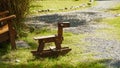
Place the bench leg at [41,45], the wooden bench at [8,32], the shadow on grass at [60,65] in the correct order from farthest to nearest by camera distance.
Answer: the wooden bench at [8,32] < the bench leg at [41,45] < the shadow on grass at [60,65]

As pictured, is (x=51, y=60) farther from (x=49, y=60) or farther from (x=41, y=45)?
(x=41, y=45)

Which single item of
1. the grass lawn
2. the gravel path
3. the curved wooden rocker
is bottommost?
the gravel path

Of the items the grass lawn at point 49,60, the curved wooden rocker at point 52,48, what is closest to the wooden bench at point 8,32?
the grass lawn at point 49,60

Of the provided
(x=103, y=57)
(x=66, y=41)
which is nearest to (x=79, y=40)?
(x=66, y=41)

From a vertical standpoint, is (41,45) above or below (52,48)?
above

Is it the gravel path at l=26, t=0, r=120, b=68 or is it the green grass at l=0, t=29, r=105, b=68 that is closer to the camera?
the green grass at l=0, t=29, r=105, b=68

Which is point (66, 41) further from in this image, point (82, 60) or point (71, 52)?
point (82, 60)

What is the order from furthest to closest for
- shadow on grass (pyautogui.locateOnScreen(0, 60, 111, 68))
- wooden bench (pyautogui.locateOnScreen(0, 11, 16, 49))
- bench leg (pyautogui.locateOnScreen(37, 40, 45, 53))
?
1. wooden bench (pyautogui.locateOnScreen(0, 11, 16, 49))
2. bench leg (pyautogui.locateOnScreen(37, 40, 45, 53))
3. shadow on grass (pyautogui.locateOnScreen(0, 60, 111, 68))

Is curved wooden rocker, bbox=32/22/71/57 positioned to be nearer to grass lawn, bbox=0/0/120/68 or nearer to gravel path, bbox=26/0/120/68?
grass lawn, bbox=0/0/120/68

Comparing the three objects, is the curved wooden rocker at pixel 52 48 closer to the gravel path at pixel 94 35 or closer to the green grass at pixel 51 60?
the green grass at pixel 51 60

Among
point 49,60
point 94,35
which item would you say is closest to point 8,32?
point 49,60

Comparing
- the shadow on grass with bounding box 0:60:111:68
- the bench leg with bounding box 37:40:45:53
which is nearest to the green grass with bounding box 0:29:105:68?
the shadow on grass with bounding box 0:60:111:68

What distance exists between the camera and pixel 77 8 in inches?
791

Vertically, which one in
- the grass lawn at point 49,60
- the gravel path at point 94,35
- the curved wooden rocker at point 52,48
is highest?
the curved wooden rocker at point 52,48
